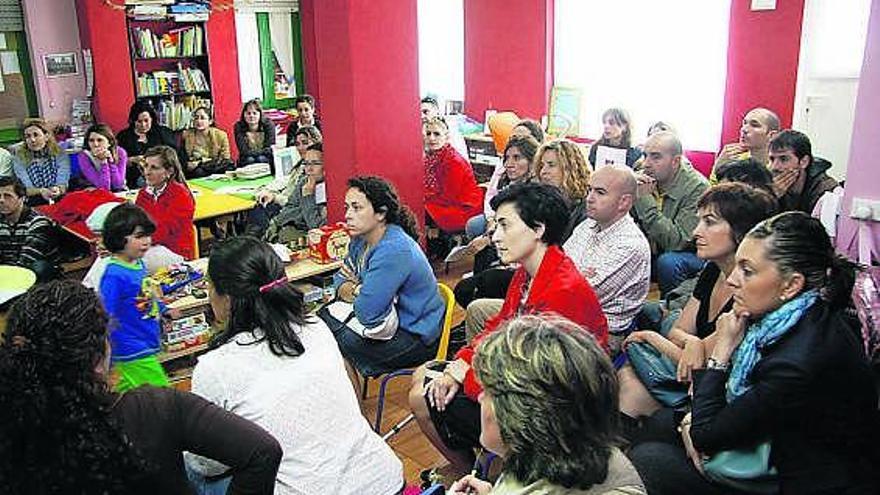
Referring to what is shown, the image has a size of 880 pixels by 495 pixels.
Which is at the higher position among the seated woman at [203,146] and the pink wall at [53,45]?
the pink wall at [53,45]

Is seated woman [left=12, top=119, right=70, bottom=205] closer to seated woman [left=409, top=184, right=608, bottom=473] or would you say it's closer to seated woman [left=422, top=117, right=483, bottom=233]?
seated woman [left=422, top=117, right=483, bottom=233]

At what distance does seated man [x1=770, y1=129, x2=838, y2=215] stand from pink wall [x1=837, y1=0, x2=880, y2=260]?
1.04 ft

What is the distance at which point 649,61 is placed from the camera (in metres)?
6.66

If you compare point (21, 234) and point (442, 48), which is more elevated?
point (442, 48)

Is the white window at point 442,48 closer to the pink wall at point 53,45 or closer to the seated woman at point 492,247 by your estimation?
the pink wall at point 53,45

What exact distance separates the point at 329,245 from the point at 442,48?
16.5ft

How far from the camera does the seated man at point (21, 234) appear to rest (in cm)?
484

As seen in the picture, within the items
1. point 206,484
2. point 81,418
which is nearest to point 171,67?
point 206,484

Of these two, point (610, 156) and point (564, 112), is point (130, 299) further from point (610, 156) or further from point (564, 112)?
point (564, 112)

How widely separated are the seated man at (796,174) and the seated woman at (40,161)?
503 centimetres

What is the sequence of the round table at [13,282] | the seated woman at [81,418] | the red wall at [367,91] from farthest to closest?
the red wall at [367,91] < the round table at [13,282] < the seated woman at [81,418]

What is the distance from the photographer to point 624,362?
2.87 m

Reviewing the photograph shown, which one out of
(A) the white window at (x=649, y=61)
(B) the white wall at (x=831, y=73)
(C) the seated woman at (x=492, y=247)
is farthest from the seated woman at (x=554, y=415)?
(A) the white window at (x=649, y=61)

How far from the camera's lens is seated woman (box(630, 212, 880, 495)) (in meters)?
1.97
